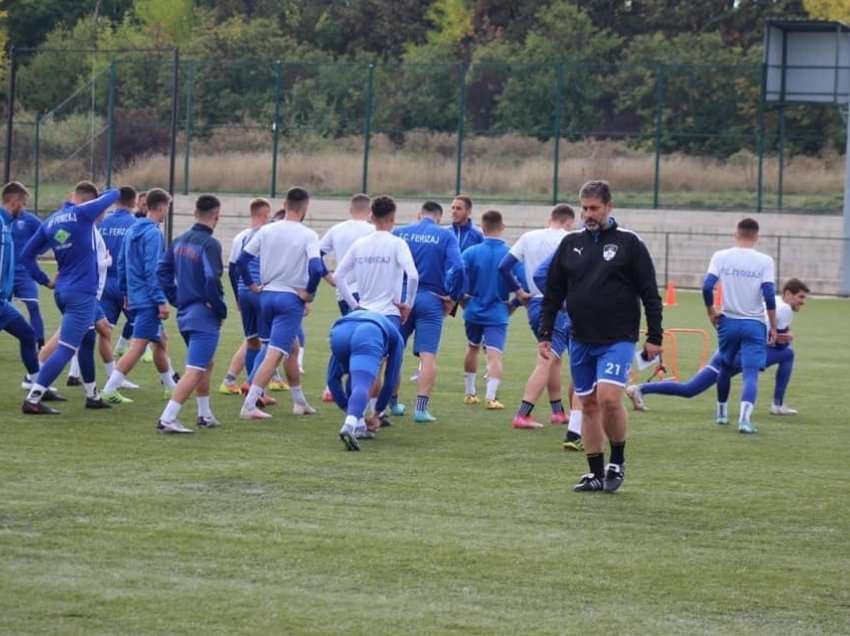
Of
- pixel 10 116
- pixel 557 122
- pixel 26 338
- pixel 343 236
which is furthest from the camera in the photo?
pixel 557 122

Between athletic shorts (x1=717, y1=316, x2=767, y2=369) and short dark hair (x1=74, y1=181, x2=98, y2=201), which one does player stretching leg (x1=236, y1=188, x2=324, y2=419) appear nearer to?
short dark hair (x1=74, y1=181, x2=98, y2=201)

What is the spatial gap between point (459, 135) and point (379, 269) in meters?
33.3

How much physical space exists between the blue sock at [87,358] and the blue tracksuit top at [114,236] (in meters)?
1.78

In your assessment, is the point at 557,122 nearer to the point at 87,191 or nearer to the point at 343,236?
the point at 343,236

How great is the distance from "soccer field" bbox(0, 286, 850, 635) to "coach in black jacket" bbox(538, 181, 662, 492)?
38 cm

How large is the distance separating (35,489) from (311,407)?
16.3ft

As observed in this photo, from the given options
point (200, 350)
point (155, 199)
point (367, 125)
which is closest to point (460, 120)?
point (367, 125)

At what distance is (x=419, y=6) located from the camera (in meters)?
63.8

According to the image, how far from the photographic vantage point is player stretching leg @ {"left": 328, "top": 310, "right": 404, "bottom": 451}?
38.7 ft

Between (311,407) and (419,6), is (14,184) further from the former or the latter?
(419,6)

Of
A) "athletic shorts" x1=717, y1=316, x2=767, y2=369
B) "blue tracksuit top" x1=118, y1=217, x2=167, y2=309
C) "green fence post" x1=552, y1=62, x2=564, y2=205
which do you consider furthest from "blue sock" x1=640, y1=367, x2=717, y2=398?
"green fence post" x1=552, y1=62, x2=564, y2=205

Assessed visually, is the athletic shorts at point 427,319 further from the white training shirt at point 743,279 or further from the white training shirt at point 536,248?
the white training shirt at point 743,279

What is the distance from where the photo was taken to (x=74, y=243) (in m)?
13.5

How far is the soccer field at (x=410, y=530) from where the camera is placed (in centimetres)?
700
